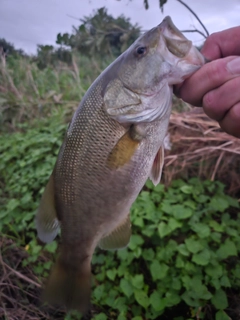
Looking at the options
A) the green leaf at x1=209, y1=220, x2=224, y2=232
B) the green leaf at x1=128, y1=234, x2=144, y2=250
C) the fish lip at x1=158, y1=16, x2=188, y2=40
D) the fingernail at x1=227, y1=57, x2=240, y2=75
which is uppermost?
the fish lip at x1=158, y1=16, x2=188, y2=40

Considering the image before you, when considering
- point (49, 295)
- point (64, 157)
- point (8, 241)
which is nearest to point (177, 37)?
point (64, 157)

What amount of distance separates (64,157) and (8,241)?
208 cm

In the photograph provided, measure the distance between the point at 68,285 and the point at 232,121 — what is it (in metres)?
0.95

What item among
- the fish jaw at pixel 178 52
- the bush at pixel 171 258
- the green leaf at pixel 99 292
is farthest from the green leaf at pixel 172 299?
the fish jaw at pixel 178 52

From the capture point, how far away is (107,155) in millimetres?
1285

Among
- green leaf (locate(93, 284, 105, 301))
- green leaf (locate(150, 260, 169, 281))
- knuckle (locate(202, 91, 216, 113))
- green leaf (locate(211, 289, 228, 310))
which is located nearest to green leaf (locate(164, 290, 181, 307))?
green leaf (locate(150, 260, 169, 281))

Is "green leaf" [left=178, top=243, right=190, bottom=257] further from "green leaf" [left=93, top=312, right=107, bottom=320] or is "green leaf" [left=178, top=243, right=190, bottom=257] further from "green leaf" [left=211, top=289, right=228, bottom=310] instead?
"green leaf" [left=93, top=312, right=107, bottom=320]

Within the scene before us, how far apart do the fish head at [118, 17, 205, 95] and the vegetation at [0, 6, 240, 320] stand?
1.18 m

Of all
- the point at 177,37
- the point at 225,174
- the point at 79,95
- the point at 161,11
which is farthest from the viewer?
the point at 79,95

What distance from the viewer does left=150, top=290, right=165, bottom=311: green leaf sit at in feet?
7.42

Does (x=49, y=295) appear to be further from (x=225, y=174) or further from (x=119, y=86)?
(x=225, y=174)

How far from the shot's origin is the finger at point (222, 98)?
1181 millimetres

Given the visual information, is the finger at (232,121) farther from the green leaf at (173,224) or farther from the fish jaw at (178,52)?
the green leaf at (173,224)

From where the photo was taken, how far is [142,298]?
2346mm
